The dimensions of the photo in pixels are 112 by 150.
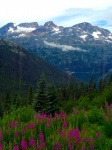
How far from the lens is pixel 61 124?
7.69m

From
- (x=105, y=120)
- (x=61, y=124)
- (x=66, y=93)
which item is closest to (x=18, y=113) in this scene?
(x=61, y=124)

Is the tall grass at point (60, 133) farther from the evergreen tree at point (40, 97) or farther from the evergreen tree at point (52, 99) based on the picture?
the evergreen tree at point (52, 99)

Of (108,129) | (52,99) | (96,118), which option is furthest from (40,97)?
(108,129)

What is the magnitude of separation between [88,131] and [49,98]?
49688 millimetres

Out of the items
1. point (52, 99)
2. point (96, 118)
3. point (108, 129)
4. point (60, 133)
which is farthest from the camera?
point (52, 99)

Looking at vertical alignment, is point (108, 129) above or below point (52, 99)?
above

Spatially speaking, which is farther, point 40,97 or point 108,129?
point 40,97

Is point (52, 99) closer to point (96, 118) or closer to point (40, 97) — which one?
point (40, 97)

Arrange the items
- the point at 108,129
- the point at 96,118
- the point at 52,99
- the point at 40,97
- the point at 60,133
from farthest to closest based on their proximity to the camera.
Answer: the point at 52,99 < the point at 40,97 < the point at 96,118 < the point at 108,129 < the point at 60,133

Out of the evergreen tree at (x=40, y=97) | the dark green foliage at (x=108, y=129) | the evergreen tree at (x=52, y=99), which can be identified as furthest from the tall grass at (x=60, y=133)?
the evergreen tree at (x=52, y=99)

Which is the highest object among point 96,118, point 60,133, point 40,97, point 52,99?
point 60,133

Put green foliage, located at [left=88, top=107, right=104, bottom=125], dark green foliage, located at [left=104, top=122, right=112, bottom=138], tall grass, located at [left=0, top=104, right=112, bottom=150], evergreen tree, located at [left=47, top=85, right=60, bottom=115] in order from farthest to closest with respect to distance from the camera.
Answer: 1. evergreen tree, located at [left=47, top=85, right=60, bottom=115]
2. green foliage, located at [left=88, top=107, right=104, bottom=125]
3. dark green foliage, located at [left=104, top=122, right=112, bottom=138]
4. tall grass, located at [left=0, top=104, right=112, bottom=150]

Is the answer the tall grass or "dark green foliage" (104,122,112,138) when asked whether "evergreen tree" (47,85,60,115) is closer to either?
the tall grass

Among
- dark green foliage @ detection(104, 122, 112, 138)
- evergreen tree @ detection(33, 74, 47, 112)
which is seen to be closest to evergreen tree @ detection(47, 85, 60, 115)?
evergreen tree @ detection(33, 74, 47, 112)
